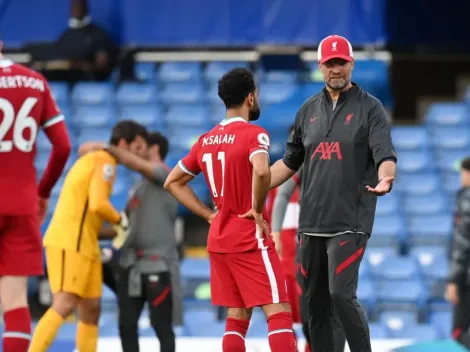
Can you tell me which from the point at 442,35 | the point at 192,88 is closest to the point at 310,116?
the point at 192,88

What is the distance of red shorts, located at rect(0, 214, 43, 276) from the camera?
6.56 metres

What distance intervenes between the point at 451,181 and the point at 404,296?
2375mm

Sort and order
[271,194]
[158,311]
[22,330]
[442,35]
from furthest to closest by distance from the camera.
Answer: [442,35], [271,194], [158,311], [22,330]

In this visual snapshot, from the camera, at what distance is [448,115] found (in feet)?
48.4

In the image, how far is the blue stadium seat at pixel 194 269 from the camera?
12.2m

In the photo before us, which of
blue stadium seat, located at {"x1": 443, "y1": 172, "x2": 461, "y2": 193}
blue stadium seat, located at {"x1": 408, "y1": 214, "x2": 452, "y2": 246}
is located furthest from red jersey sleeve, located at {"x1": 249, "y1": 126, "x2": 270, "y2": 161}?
blue stadium seat, located at {"x1": 443, "y1": 172, "x2": 461, "y2": 193}

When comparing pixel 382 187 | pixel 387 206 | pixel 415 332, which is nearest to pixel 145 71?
pixel 387 206

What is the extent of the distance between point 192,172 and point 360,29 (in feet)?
28.8

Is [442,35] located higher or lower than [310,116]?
higher

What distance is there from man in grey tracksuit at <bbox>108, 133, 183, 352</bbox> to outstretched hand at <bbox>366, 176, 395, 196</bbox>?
254 centimetres

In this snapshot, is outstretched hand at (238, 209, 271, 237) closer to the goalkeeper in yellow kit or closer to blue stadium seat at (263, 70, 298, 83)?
the goalkeeper in yellow kit

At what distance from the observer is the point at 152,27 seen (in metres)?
16.0

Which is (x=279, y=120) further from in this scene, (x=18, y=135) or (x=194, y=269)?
(x=18, y=135)

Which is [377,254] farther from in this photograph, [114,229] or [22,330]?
[22,330]
